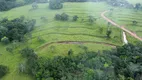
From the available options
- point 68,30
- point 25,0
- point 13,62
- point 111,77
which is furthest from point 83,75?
point 25,0

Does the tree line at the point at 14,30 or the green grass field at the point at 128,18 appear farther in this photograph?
the green grass field at the point at 128,18

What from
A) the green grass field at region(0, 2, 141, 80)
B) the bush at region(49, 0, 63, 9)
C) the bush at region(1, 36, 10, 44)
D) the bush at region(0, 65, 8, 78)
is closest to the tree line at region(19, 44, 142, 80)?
the bush at region(0, 65, 8, 78)

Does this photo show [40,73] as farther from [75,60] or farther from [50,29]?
[50,29]

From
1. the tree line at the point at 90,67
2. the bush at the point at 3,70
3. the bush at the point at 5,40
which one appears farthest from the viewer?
the bush at the point at 5,40

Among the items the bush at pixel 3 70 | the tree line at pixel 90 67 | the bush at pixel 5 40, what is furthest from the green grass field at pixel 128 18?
the bush at pixel 3 70

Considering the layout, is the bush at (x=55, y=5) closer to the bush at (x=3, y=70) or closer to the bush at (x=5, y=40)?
the bush at (x=5, y=40)

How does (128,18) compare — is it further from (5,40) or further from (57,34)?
(5,40)

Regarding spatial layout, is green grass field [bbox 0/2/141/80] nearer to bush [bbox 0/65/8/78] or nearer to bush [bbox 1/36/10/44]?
bush [bbox 0/65/8/78]

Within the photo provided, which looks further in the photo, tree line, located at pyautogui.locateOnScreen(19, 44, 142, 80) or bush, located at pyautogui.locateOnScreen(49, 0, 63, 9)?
bush, located at pyautogui.locateOnScreen(49, 0, 63, 9)
